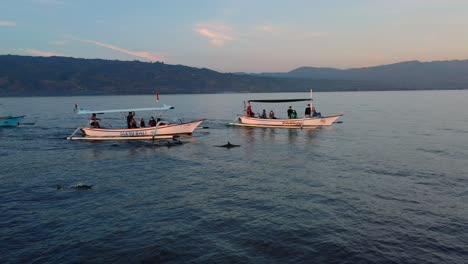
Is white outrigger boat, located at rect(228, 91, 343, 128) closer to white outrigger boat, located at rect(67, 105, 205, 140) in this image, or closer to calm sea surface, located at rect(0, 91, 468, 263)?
white outrigger boat, located at rect(67, 105, 205, 140)

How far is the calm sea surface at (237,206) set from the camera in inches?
529

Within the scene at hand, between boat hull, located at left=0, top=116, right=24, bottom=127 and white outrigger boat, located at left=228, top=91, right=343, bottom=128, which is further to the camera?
boat hull, located at left=0, top=116, right=24, bottom=127

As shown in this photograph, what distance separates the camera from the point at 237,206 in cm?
1830

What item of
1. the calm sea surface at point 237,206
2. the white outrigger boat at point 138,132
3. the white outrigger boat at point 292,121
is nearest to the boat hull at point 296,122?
the white outrigger boat at point 292,121

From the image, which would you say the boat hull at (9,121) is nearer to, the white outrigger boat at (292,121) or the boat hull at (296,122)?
the white outrigger boat at (292,121)

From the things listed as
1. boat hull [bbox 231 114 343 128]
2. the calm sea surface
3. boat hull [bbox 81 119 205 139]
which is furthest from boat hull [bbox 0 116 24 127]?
boat hull [bbox 231 114 343 128]

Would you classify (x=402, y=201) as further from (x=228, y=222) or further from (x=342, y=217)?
(x=228, y=222)

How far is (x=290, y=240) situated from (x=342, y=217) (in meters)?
3.53

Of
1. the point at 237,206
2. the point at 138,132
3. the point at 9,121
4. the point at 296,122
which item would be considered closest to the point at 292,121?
the point at 296,122

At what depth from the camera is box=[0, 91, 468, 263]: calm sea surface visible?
13430 millimetres

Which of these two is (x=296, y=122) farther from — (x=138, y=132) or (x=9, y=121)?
(x=9, y=121)

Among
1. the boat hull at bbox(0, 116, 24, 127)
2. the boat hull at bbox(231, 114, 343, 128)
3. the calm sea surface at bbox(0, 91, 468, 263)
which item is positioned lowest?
the calm sea surface at bbox(0, 91, 468, 263)

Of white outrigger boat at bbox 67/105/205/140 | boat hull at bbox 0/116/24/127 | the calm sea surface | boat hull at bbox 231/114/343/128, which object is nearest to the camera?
the calm sea surface

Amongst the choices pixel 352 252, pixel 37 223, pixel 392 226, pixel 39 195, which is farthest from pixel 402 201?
pixel 39 195
